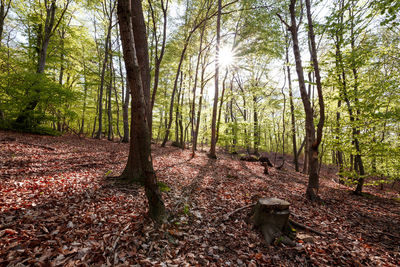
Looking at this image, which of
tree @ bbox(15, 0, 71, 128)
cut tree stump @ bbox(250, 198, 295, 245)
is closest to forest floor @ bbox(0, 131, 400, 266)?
cut tree stump @ bbox(250, 198, 295, 245)

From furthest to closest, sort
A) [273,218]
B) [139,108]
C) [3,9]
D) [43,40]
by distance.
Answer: [43,40], [3,9], [273,218], [139,108]

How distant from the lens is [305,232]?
13.3ft

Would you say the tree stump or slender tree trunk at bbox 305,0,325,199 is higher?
slender tree trunk at bbox 305,0,325,199

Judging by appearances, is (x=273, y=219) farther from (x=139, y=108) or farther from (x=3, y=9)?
(x=3, y=9)

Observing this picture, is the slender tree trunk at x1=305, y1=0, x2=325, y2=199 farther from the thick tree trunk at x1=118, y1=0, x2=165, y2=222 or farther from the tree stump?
the thick tree trunk at x1=118, y1=0, x2=165, y2=222

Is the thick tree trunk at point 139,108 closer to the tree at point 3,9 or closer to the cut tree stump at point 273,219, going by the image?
the cut tree stump at point 273,219

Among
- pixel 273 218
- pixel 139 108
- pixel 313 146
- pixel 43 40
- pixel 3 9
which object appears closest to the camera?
pixel 139 108

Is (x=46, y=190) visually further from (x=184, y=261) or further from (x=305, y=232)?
(x=305, y=232)

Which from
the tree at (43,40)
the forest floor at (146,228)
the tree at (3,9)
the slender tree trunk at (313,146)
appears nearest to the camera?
the forest floor at (146,228)

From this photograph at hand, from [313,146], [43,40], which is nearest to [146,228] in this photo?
[313,146]

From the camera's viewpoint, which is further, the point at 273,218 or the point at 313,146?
the point at 313,146

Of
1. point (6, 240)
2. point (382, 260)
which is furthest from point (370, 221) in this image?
point (6, 240)

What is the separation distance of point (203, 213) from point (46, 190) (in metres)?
4.21

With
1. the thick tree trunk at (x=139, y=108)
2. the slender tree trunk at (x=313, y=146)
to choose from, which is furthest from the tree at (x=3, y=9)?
the slender tree trunk at (x=313, y=146)
